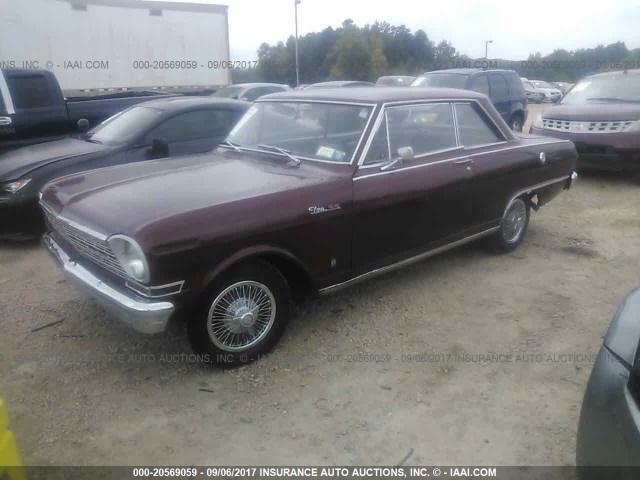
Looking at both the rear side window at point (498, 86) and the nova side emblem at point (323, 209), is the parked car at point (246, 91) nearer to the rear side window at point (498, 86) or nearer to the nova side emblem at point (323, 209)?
the rear side window at point (498, 86)

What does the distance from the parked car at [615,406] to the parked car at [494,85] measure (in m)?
9.25

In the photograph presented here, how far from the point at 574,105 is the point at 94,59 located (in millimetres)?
9979

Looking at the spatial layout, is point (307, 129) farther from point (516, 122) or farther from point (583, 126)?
point (516, 122)

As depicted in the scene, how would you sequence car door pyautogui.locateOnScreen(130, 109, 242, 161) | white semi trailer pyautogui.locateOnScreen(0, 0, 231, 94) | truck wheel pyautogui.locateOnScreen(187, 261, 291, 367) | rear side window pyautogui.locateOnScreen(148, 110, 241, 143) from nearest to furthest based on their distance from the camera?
truck wheel pyautogui.locateOnScreen(187, 261, 291, 367) → car door pyautogui.locateOnScreen(130, 109, 242, 161) → rear side window pyautogui.locateOnScreen(148, 110, 241, 143) → white semi trailer pyautogui.locateOnScreen(0, 0, 231, 94)

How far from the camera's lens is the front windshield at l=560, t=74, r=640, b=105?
27.5 ft

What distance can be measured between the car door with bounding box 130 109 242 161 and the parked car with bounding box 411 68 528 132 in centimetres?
537

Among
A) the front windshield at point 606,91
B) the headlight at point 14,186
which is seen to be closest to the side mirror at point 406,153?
the headlight at point 14,186

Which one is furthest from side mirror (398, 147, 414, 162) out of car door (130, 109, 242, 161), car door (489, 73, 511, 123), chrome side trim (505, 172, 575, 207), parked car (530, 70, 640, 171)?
car door (489, 73, 511, 123)

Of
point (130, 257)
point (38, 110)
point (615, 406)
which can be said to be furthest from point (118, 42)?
point (615, 406)

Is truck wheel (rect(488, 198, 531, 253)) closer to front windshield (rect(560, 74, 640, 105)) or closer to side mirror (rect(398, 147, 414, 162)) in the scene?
side mirror (rect(398, 147, 414, 162))

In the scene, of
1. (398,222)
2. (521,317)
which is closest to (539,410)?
(521,317)

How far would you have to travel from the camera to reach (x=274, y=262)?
343 centimetres

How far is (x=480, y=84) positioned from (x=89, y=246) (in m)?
9.47

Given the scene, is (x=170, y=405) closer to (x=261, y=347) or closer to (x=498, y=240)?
(x=261, y=347)
